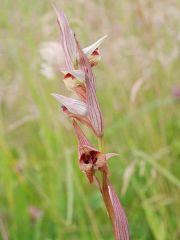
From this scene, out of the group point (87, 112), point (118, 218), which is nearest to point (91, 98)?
point (87, 112)

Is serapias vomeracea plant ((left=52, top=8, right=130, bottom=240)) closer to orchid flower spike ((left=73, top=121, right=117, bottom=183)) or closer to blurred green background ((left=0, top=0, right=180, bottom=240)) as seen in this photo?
orchid flower spike ((left=73, top=121, right=117, bottom=183))

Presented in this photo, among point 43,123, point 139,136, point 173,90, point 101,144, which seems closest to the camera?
point 101,144

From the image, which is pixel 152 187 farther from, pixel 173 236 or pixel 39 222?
pixel 39 222

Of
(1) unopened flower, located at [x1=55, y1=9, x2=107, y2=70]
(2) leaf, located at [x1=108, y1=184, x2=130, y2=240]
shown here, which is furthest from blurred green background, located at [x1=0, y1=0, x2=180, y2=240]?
(1) unopened flower, located at [x1=55, y1=9, x2=107, y2=70]

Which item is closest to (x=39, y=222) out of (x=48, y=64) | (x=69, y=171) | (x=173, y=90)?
(x=69, y=171)

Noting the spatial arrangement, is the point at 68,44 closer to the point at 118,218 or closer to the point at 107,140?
the point at 118,218

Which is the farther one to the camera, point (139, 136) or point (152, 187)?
point (139, 136)

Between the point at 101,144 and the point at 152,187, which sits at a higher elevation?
the point at 152,187

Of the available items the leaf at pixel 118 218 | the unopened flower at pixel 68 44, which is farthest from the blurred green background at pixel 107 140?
the unopened flower at pixel 68 44
